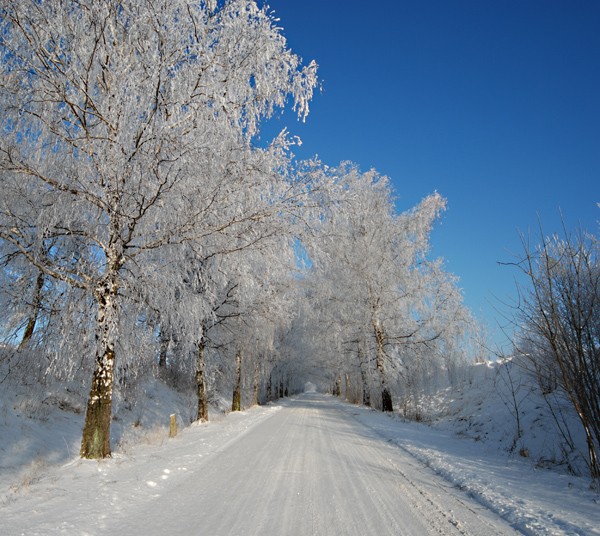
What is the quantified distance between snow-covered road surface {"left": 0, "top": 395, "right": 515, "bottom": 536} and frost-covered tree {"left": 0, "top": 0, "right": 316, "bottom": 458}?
157cm

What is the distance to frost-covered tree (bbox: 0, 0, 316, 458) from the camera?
197 inches

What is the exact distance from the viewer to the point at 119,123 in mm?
5305

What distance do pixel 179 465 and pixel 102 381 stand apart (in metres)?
1.80

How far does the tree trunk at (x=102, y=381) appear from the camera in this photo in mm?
5723

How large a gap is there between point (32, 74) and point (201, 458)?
6.34m

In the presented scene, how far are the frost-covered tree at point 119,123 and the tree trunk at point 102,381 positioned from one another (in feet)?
0.05

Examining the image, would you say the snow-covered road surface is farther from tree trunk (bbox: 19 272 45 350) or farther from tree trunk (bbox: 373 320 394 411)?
tree trunk (bbox: 373 320 394 411)

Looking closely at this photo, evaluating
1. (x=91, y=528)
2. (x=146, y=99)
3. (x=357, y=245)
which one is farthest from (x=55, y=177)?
(x=357, y=245)

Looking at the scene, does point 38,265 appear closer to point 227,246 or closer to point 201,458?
point 227,246

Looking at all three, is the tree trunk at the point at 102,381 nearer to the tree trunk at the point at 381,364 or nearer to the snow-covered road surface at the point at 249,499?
the snow-covered road surface at the point at 249,499

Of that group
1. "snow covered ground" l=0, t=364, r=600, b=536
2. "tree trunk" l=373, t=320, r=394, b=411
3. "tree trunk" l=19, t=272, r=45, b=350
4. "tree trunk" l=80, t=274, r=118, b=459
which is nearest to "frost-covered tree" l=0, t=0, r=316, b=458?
"tree trunk" l=80, t=274, r=118, b=459

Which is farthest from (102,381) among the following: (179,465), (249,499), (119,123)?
(119,123)

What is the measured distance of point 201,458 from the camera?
20.5 ft

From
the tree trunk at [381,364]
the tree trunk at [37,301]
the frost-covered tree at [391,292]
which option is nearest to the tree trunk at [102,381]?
the tree trunk at [37,301]
